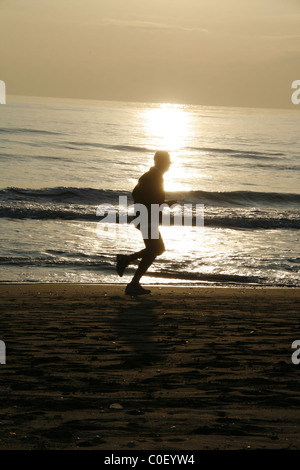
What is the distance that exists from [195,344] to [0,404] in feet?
6.93

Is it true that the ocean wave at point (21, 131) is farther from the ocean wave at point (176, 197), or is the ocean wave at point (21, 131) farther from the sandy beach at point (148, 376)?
the sandy beach at point (148, 376)

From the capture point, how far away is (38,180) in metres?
27.7

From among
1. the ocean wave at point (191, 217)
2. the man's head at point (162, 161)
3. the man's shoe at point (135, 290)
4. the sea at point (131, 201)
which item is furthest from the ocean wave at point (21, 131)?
the man's head at point (162, 161)

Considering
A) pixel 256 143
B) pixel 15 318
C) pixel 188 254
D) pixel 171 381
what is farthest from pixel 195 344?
pixel 256 143

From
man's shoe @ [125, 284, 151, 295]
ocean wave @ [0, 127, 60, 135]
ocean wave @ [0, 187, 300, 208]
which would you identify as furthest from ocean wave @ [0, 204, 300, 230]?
ocean wave @ [0, 127, 60, 135]

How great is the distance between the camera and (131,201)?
24984 mm

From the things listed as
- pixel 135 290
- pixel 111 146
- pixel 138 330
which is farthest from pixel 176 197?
pixel 138 330

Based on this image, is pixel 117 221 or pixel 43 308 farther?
pixel 117 221

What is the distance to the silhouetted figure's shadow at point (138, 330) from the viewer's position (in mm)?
5291

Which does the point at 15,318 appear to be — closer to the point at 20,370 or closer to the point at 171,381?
the point at 20,370

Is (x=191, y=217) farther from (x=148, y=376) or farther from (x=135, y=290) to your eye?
(x=148, y=376)

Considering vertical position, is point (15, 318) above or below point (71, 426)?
above

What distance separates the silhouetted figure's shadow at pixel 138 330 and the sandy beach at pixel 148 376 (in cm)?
1

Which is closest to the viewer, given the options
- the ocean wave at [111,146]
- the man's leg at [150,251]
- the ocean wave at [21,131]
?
the man's leg at [150,251]
